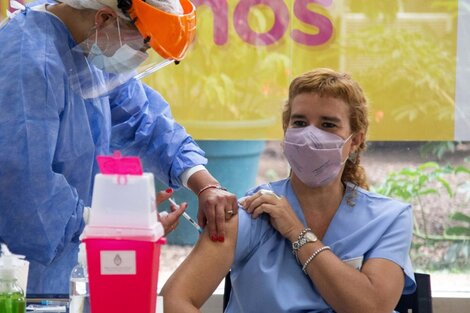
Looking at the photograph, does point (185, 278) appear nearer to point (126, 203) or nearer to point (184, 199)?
point (126, 203)

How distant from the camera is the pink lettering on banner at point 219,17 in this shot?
3693 mm

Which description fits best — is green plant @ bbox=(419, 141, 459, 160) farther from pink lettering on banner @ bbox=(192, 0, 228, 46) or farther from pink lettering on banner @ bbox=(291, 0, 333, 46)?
pink lettering on banner @ bbox=(192, 0, 228, 46)

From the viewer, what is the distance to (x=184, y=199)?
3.84 m

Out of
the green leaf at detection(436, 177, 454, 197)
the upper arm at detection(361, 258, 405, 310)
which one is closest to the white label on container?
the upper arm at detection(361, 258, 405, 310)

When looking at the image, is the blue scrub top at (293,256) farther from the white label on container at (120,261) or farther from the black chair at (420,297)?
the white label on container at (120,261)

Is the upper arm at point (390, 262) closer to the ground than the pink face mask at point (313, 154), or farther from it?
closer to the ground

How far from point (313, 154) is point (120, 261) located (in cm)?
98

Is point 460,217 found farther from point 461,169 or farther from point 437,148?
point 437,148

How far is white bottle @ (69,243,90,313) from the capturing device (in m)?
1.83

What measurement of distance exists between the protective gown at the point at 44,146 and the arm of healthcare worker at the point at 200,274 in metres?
0.27

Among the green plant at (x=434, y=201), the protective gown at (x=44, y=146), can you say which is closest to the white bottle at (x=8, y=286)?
the protective gown at (x=44, y=146)

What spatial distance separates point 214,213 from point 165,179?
0.51 meters

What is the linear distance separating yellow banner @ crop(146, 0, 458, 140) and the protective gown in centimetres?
123

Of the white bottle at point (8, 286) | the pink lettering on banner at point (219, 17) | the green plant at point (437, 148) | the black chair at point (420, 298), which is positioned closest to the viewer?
the white bottle at point (8, 286)
